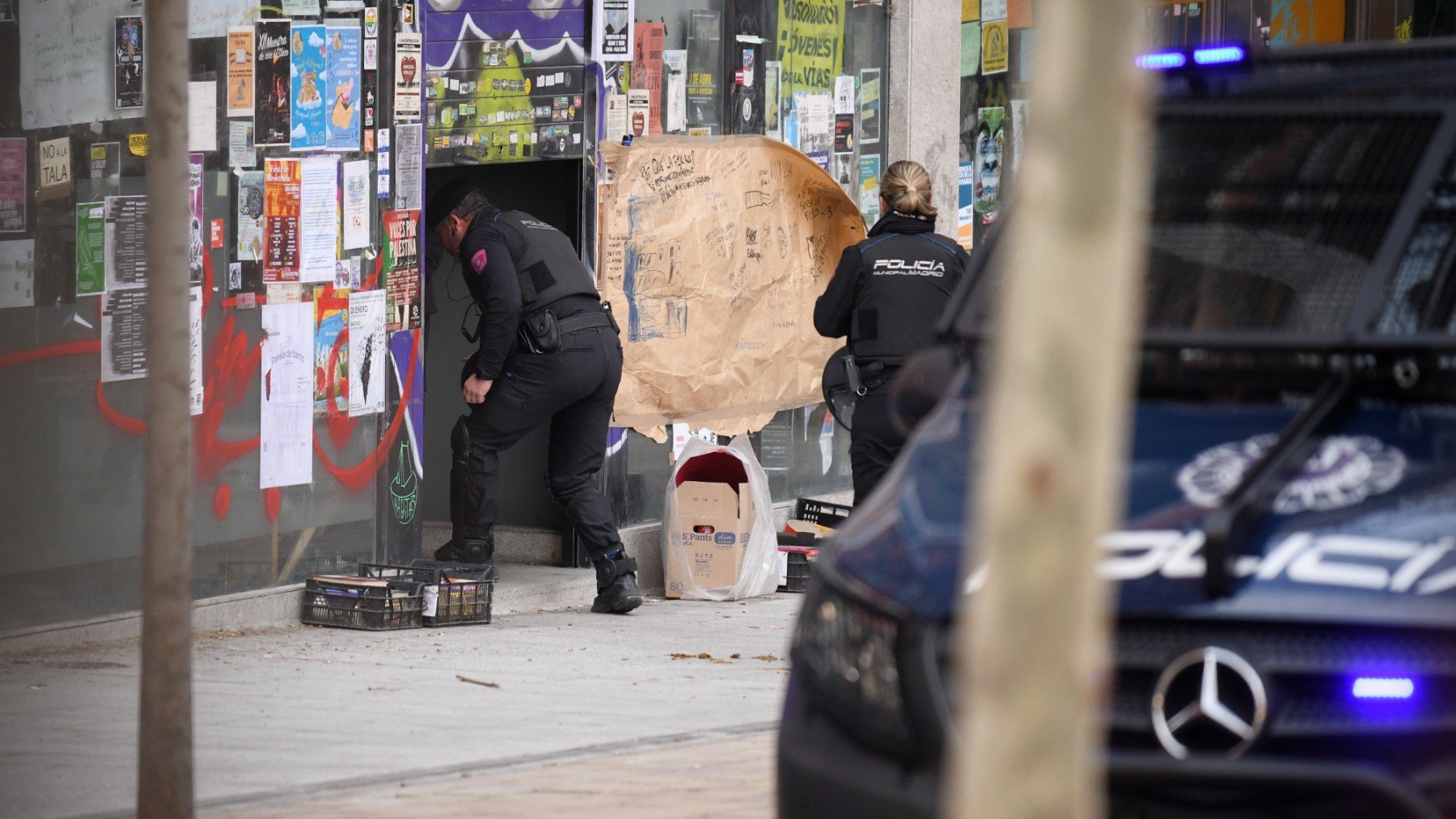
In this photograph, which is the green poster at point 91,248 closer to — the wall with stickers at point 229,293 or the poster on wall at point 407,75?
the wall with stickers at point 229,293

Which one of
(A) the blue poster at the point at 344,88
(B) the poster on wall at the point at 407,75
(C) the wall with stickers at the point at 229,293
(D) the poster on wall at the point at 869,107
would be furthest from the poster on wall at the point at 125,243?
(D) the poster on wall at the point at 869,107

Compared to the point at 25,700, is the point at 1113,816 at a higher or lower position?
higher

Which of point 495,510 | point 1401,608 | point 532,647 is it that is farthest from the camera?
point 495,510

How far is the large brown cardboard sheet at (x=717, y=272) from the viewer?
34.9ft

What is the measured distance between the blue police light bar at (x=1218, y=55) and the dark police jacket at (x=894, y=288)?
13.9 feet

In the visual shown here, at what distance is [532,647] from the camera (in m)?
8.55

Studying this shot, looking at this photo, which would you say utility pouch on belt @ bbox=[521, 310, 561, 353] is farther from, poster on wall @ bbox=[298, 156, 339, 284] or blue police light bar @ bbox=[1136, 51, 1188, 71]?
blue police light bar @ bbox=[1136, 51, 1188, 71]

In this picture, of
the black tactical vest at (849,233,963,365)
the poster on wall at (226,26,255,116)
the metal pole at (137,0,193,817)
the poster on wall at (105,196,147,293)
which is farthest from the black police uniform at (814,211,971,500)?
the metal pole at (137,0,193,817)

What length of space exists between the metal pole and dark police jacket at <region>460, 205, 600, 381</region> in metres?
4.84

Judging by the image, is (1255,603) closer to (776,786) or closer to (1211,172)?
(776,786)

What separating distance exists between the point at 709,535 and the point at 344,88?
298 cm

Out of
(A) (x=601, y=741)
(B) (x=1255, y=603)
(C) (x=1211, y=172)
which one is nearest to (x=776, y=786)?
(B) (x=1255, y=603)

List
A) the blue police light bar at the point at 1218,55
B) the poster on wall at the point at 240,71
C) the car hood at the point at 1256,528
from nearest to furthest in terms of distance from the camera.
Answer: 1. the car hood at the point at 1256,528
2. the blue police light bar at the point at 1218,55
3. the poster on wall at the point at 240,71

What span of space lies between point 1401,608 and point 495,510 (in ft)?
22.4
